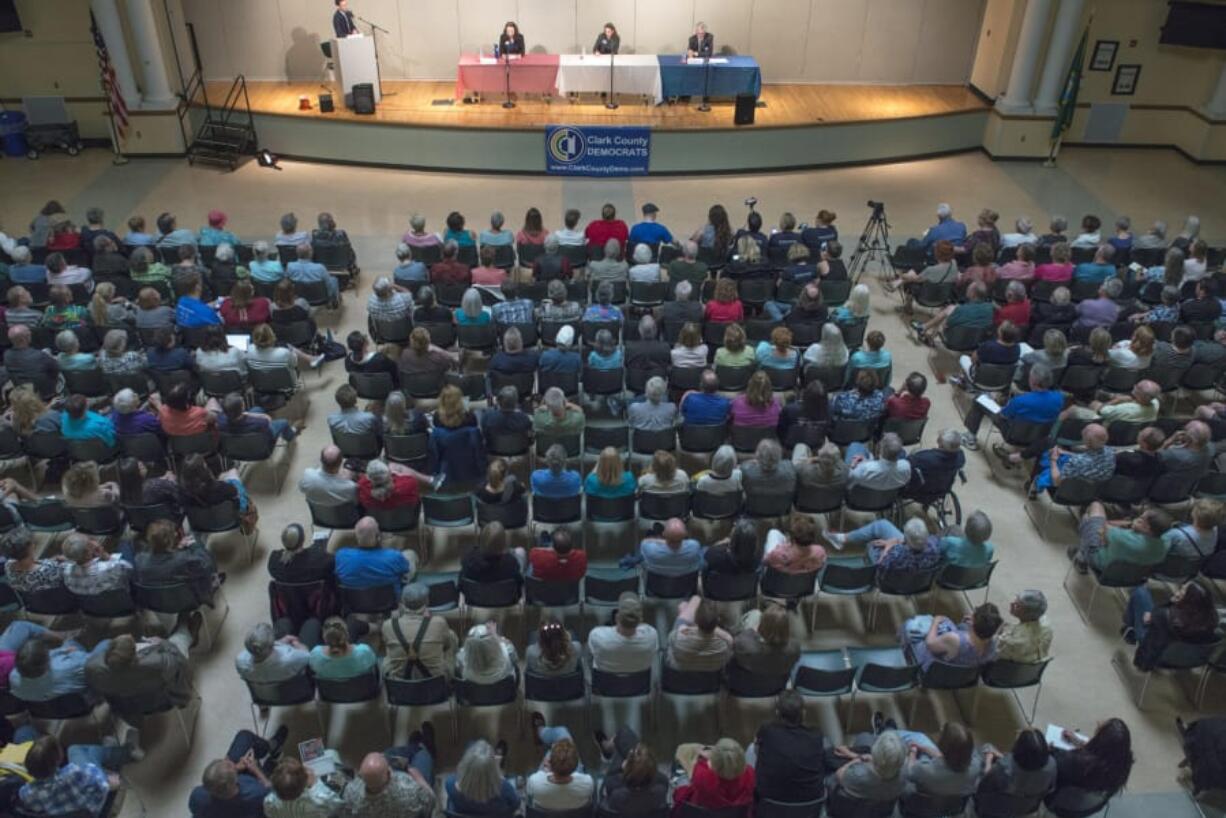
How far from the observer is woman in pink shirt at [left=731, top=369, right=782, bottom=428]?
8852mm

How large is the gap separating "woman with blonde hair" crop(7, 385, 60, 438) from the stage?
9.64m

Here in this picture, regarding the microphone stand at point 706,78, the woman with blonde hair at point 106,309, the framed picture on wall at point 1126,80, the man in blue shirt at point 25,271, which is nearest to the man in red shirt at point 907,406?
the woman with blonde hair at point 106,309

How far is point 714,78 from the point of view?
58.3ft

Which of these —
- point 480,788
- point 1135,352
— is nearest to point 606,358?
point 480,788

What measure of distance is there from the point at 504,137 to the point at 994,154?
354 inches

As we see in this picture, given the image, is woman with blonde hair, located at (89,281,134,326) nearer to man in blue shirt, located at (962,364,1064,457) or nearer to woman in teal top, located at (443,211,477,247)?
woman in teal top, located at (443,211,477,247)

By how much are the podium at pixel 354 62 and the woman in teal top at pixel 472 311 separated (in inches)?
336

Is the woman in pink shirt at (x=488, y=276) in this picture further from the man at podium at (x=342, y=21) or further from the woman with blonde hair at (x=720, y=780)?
the man at podium at (x=342, y=21)

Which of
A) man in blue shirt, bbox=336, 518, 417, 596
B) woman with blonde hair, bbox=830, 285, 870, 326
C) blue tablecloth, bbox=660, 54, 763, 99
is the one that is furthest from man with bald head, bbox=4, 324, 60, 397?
blue tablecloth, bbox=660, 54, 763, 99

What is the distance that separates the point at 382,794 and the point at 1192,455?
7101 mm

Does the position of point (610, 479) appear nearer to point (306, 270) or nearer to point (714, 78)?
point (306, 270)

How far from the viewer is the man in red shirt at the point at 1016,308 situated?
1087 cm

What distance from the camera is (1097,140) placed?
18797mm

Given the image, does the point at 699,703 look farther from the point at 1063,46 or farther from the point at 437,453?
the point at 1063,46
